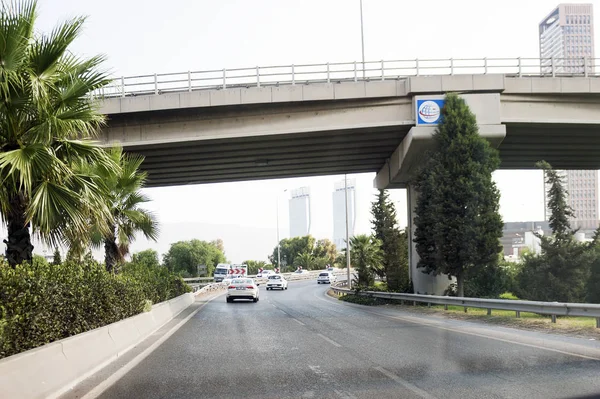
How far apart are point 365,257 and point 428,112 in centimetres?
1195

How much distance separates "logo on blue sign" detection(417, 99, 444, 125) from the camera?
1008 inches

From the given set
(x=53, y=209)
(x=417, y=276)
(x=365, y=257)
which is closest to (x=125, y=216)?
(x=53, y=209)

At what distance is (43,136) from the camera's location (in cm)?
1016

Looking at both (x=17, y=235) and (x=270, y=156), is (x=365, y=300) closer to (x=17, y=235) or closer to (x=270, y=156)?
(x=270, y=156)

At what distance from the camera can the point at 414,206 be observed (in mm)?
30141

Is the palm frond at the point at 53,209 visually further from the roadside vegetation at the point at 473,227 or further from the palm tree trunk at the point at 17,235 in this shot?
the roadside vegetation at the point at 473,227

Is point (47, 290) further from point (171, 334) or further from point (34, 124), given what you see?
point (171, 334)

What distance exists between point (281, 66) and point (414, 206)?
409 inches

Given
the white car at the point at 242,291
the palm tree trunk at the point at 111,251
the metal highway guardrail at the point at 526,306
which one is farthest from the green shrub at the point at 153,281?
the metal highway guardrail at the point at 526,306

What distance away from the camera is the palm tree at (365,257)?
115 ft

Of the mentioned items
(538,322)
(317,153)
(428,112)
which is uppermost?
(428,112)

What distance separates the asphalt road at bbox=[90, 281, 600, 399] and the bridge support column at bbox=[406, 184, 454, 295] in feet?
46.9

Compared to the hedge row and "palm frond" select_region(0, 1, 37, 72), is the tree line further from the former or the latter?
"palm frond" select_region(0, 1, 37, 72)

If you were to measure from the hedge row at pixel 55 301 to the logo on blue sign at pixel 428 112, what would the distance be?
1545cm
